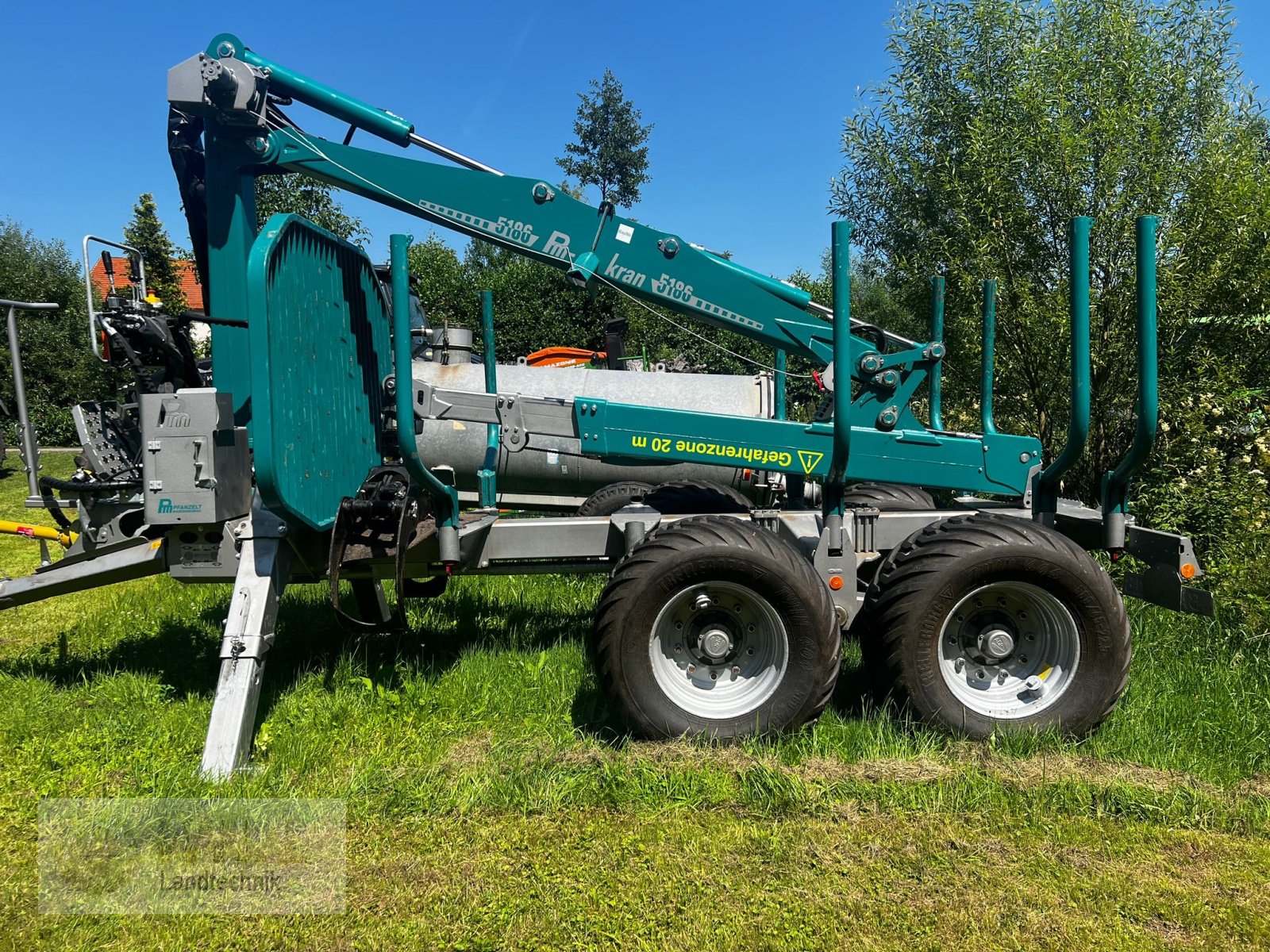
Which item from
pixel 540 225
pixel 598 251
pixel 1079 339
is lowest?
pixel 1079 339

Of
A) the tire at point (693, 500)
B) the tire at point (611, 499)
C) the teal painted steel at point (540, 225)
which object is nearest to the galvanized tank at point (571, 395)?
the tire at point (611, 499)

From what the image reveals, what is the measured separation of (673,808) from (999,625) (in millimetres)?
1894

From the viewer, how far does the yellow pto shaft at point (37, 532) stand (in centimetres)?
532

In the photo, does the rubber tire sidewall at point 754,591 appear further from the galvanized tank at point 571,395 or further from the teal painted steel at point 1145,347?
the galvanized tank at point 571,395

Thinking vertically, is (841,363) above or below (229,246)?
below

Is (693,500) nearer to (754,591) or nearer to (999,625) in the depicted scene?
(754,591)

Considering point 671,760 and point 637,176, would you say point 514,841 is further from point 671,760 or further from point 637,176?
point 637,176

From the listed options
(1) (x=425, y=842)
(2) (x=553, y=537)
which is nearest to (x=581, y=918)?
(1) (x=425, y=842)

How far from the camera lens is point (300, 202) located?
14539 millimetres

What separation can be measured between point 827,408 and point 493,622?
9.21 feet

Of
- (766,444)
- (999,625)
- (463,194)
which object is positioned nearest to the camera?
(999,625)

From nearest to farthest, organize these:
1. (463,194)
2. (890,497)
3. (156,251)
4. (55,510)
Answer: (463,194) < (55,510) < (890,497) < (156,251)

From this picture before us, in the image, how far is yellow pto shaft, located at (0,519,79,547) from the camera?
532 centimetres

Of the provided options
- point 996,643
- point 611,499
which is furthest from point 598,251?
point 996,643
